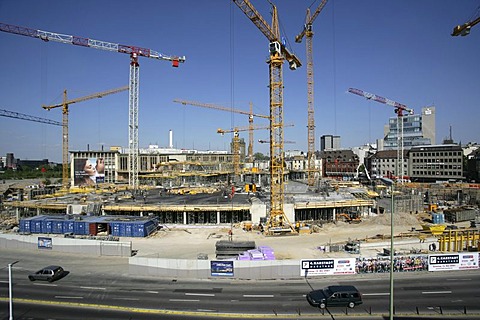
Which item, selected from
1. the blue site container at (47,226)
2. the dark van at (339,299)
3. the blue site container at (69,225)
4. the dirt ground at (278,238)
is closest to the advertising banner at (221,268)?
the dirt ground at (278,238)

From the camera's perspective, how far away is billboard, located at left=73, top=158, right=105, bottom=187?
282 feet

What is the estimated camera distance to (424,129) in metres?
119

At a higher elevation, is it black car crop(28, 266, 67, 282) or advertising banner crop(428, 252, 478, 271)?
advertising banner crop(428, 252, 478, 271)

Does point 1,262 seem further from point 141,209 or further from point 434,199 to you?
point 434,199

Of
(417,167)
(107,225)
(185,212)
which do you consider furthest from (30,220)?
(417,167)

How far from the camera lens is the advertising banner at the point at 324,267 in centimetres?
2342

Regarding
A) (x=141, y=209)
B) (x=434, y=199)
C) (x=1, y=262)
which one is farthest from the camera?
(x=434, y=199)

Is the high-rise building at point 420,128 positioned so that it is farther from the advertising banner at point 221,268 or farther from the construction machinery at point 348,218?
the advertising banner at point 221,268

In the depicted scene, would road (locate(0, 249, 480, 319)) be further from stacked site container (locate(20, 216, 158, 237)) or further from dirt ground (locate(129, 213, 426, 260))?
stacked site container (locate(20, 216, 158, 237))

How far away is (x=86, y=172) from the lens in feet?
282

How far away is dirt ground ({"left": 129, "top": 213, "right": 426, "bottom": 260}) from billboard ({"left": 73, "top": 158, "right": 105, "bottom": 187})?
5272cm

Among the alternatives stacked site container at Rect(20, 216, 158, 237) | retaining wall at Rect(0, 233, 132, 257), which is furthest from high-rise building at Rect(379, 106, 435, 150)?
retaining wall at Rect(0, 233, 132, 257)

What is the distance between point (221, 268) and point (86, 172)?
245 ft

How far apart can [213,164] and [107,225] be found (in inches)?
3438
